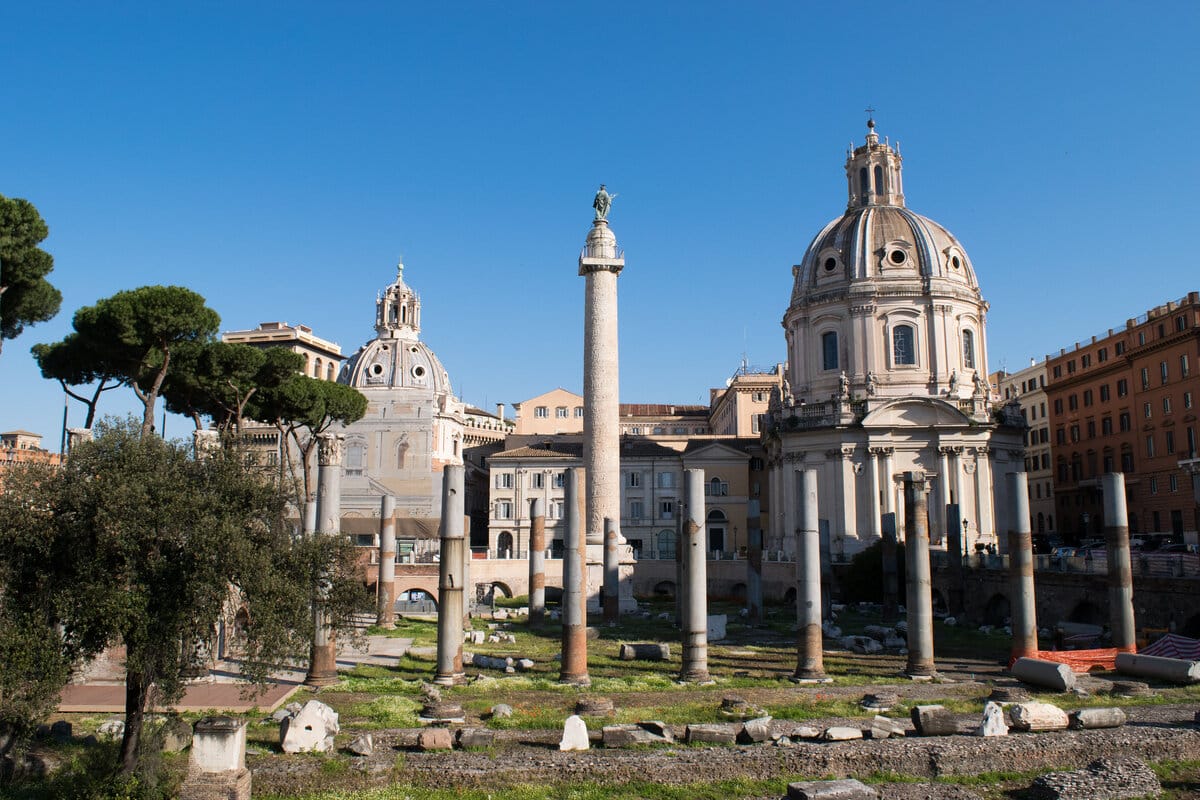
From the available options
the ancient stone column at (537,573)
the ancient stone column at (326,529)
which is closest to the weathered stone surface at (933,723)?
the ancient stone column at (326,529)

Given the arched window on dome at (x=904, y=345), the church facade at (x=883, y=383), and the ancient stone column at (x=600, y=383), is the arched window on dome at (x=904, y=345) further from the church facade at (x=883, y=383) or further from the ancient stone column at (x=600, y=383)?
the ancient stone column at (x=600, y=383)

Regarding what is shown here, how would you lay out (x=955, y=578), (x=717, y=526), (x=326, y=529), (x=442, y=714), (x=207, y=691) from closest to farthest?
(x=442, y=714), (x=207, y=691), (x=326, y=529), (x=955, y=578), (x=717, y=526)

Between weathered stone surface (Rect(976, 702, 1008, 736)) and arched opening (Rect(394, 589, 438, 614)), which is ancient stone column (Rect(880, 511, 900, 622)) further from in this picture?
weathered stone surface (Rect(976, 702, 1008, 736))

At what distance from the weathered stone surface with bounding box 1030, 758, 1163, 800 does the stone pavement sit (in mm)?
10356

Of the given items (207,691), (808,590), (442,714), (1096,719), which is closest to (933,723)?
(1096,719)

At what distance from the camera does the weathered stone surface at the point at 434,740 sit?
14500mm

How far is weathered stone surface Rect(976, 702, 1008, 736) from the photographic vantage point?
14977 mm

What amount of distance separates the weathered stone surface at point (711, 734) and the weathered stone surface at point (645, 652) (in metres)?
11.3

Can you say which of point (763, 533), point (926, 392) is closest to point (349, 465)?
point (763, 533)

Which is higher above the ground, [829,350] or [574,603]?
[829,350]

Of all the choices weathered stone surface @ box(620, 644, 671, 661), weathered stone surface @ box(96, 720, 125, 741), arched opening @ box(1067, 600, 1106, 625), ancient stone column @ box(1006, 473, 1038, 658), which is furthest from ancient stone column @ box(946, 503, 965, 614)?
weathered stone surface @ box(96, 720, 125, 741)

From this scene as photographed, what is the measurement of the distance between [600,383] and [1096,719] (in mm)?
29142

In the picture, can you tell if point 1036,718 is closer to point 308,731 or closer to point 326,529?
point 308,731

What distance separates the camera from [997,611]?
35.5m
